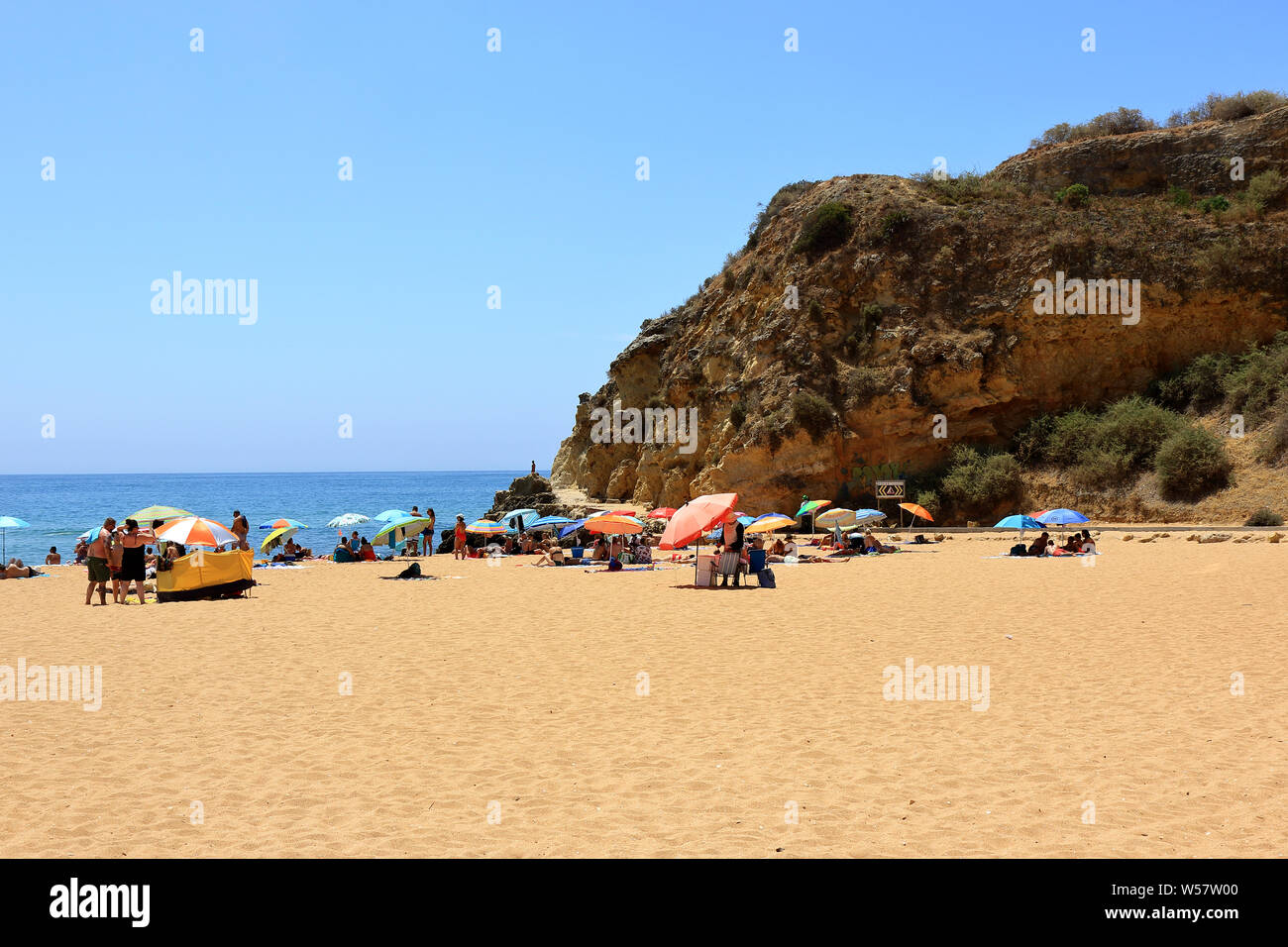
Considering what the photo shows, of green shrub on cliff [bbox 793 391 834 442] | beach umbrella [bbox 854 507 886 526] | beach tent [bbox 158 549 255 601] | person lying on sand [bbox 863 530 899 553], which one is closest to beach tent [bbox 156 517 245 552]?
beach tent [bbox 158 549 255 601]

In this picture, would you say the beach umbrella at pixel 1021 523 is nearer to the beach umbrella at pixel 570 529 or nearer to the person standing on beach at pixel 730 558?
the person standing on beach at pixel 730 558

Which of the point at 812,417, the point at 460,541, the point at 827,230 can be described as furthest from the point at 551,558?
the point at 827,230

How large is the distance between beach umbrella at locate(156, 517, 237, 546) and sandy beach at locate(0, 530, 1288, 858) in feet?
10.1

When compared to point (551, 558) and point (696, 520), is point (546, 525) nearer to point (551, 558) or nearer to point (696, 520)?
point (551, 558)

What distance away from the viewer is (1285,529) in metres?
25.7

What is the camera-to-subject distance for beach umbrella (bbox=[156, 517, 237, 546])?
17266 mm

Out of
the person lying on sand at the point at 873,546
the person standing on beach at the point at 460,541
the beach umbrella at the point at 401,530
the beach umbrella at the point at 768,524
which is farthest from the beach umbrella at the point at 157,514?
the person lying on sand at the point at 873,546

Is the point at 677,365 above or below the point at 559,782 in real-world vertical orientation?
above

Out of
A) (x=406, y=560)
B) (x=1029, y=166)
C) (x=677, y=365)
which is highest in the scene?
(x=1029, y=166)

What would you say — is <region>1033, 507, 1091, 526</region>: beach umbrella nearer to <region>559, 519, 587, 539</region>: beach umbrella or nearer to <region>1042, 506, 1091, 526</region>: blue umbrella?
<region>1042, 506, 1091, 526</region>: blue umbrella
